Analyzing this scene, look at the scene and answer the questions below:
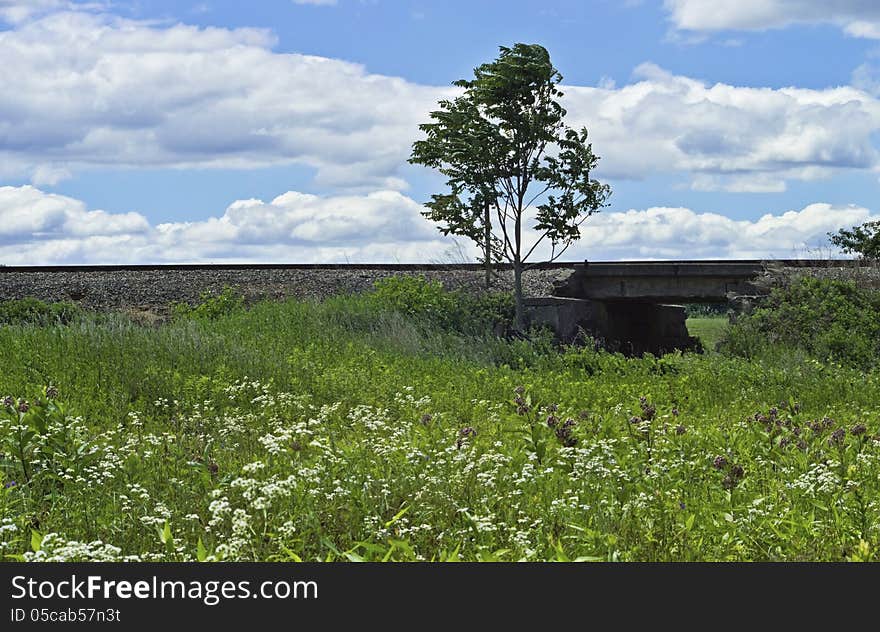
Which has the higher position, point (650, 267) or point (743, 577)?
point (650, 267)

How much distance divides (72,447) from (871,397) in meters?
8.61

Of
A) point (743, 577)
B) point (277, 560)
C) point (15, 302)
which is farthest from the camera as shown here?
point (15, 302)

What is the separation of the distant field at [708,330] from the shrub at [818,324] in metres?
0.86

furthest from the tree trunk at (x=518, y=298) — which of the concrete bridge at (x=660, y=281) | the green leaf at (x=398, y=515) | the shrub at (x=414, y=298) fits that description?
the green leaf at (x=398, y=515)

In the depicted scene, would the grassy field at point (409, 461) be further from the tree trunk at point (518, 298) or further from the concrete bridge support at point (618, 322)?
the concrete bridge support at point (618, 322)

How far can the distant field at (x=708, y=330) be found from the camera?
19828 mm

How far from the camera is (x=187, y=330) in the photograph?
46.1 ft

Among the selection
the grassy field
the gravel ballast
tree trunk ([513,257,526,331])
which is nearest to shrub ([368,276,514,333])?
tree trunk ([513,257,526,331])

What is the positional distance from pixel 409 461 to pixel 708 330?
2372 cm

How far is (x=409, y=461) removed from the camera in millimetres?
6438

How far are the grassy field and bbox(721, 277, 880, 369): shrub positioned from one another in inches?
141

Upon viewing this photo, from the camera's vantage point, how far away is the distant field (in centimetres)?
1983

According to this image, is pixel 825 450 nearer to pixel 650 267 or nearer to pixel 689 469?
pixel 689 469

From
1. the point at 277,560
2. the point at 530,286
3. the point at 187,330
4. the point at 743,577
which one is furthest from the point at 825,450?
the point at 530,286
